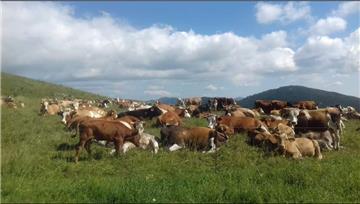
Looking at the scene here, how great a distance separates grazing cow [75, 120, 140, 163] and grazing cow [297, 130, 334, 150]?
781 centimetres

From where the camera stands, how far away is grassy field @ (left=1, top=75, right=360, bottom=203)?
1087 cm

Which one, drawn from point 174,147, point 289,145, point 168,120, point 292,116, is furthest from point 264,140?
point 168,120

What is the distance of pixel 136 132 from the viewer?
18016mm

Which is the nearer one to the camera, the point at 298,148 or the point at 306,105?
the point at 298,148

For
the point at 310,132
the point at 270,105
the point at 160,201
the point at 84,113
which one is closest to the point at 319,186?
the point at 160,201

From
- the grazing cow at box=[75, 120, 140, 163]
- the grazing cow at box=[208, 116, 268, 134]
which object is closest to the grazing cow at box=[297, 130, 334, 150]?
the grazing cow at box=[208, 116, 268, 134]

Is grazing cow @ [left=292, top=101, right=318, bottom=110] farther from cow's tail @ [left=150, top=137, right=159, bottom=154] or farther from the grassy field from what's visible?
cow's tail @ [left=150, top=137, right=159, bottom=154]

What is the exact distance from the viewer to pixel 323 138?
67.6ft

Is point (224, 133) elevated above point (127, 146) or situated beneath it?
elevated above

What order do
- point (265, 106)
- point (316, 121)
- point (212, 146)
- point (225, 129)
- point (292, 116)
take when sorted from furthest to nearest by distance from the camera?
point (265, 106), point (292, 116), point (316, 121), point (225, 129), point (212, 146)

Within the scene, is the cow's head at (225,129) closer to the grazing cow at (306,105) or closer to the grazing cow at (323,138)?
the grazing cow at (323,138)

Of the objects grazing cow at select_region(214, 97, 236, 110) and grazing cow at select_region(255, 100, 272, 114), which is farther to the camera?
grazing cow at select_region(214, 97, 236, 110)

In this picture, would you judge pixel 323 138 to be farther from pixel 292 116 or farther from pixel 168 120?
pixel 168 120

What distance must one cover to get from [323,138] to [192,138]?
5.55 meters
